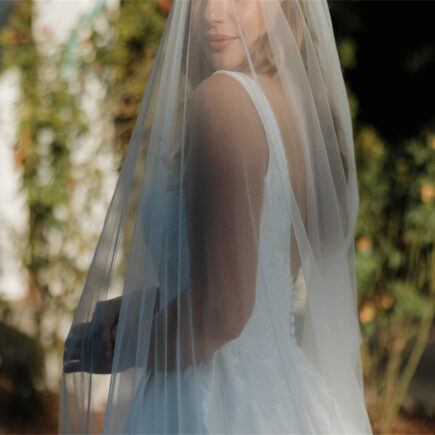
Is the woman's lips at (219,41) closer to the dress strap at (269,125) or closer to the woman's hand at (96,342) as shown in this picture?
the dress strap at (269,125)

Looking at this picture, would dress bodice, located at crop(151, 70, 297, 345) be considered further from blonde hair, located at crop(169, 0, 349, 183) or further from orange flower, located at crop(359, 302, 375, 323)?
orange flower, located at crop(359, 302, 375, 323)

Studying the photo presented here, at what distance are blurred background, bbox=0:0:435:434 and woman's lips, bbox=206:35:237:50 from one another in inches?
91.1

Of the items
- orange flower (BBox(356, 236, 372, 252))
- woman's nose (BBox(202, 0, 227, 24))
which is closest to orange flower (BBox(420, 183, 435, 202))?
orange flower (BBox(356, 236, 372, 252))

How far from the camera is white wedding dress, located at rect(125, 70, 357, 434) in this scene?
1.12 metres

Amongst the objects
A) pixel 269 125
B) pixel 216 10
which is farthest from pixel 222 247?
pixel 216 10

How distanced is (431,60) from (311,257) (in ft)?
9.30

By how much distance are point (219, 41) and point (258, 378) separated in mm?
734

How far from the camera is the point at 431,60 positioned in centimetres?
358

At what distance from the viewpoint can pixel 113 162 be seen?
3539 millimetres

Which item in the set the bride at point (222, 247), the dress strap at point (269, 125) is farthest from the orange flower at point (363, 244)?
the dress strap at point (269, 125)

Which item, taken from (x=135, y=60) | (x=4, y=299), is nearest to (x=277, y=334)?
(x=135, y=60)

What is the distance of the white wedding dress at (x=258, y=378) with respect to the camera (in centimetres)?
112

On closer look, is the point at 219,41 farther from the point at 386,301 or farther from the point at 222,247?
the point at 386,301

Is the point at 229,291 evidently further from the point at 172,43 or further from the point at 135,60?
the point at 135,60
